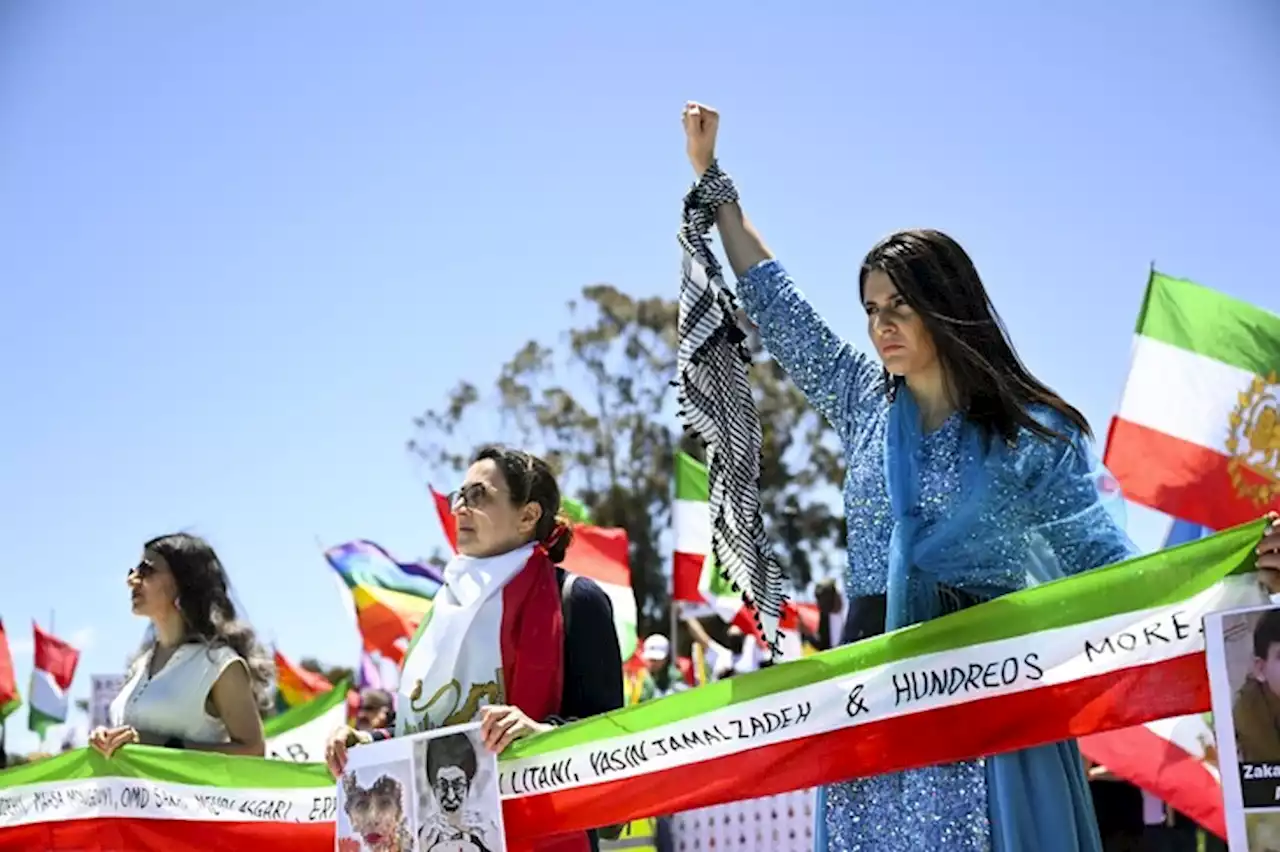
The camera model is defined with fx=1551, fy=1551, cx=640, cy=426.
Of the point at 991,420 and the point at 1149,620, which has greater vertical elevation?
the point at 991,420

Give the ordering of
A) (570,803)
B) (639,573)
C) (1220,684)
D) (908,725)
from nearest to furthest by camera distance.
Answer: (1220,684) → (908,725) → (570,803) → (639,573)

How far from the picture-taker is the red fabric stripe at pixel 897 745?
2758mm

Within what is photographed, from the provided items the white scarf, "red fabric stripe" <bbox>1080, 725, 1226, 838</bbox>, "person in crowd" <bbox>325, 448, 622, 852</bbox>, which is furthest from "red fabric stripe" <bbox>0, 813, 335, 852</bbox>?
"red fabric stripe" <bbox>1080, 725, 1226, 838</bbox>

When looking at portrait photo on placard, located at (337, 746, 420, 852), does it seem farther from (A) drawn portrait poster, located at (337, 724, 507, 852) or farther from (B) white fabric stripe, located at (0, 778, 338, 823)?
(B) white fabric stripe, located at (0, 778, 338, 823)

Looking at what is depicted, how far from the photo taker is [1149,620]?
109 inches

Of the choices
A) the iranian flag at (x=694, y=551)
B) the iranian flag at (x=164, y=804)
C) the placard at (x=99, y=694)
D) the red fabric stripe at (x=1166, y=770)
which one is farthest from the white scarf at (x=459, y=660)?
the placard at (x=99, y=694)

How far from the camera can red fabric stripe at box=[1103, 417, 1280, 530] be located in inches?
311

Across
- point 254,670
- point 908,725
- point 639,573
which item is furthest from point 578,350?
point 908,725

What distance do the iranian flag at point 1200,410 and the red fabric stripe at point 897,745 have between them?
206 inches

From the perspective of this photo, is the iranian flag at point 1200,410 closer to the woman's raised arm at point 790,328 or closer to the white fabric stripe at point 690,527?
the woman's raised arm at point 790,328

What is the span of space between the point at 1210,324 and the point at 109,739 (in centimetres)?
607

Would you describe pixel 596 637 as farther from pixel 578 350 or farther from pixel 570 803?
pixel 578 350

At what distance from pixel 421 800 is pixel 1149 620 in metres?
1.70

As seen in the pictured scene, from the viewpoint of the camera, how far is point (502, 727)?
3525 mm
